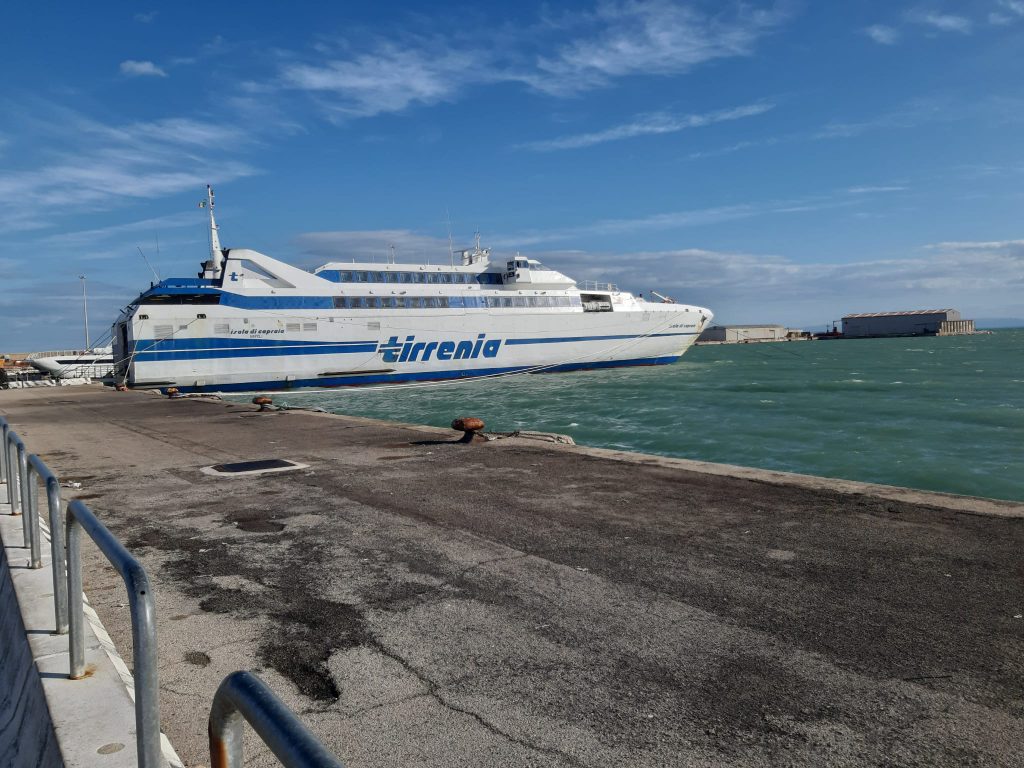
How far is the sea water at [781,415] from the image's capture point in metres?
15.9

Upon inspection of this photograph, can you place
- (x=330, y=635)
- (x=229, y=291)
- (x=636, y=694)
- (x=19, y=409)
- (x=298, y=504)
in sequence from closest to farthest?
1. (x=636, y=694)
2. (x=330, y=635)
3. (x=298, y=504)
4. (x=19, y=409)
5. (x=229, y=291)

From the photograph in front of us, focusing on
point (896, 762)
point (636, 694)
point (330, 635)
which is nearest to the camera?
point (896, 762)

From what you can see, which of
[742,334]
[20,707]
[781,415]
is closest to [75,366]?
[781,415]

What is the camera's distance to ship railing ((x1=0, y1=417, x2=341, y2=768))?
1.27 m

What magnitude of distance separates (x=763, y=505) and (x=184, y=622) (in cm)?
504

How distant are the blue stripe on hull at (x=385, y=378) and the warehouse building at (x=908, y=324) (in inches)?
4773

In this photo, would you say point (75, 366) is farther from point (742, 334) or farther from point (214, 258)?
point (742, 334)

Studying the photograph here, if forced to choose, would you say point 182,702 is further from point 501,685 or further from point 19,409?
point 19,409

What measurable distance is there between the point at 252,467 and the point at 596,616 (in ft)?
22.4

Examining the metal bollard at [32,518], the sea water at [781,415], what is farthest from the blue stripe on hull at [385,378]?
the metal bollard at [32,518]

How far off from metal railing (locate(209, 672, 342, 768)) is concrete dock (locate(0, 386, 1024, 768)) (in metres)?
1.27

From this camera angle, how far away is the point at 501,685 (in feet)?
10.7

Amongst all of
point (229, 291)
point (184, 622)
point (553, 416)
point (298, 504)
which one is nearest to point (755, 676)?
point (184, 622)

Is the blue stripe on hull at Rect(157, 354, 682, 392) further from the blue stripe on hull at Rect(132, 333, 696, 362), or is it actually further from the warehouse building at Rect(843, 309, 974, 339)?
the warehouse building at Rect(843, 309, 974, 339)
